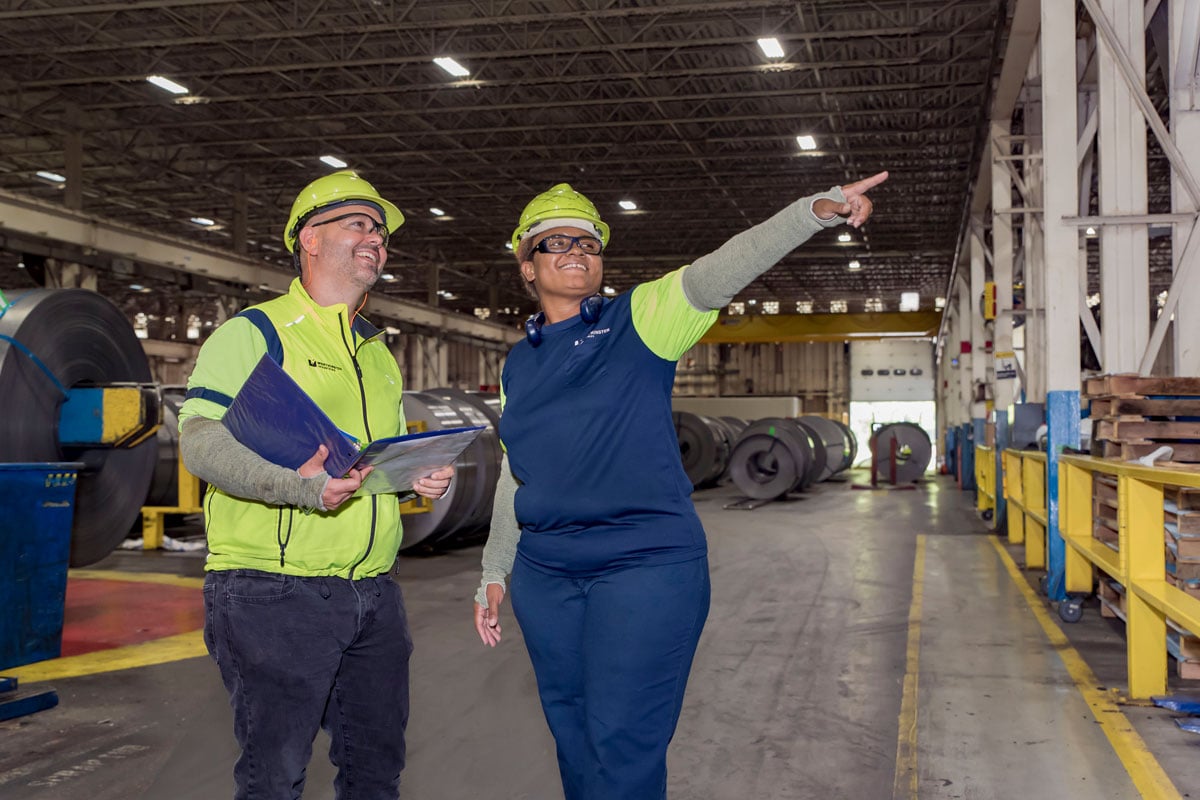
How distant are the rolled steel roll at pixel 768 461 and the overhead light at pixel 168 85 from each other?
11.4 metres

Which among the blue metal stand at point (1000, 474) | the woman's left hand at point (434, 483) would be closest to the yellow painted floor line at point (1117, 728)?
the woman's left hand at point (434, 483)

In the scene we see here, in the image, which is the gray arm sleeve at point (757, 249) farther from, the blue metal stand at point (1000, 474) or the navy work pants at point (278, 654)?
the blue metal stand at point (1000, 474)

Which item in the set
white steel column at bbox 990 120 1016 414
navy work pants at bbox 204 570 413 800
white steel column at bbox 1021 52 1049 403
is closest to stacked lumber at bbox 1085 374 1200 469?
navy work pants at bbox 204 570 413 800

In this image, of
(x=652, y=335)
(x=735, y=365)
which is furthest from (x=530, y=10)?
(x=735, y=365)

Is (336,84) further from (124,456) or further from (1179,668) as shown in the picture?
(1179,668)

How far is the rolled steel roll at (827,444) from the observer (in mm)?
21797

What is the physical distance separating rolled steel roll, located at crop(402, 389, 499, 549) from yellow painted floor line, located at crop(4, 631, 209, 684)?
3.61 metres

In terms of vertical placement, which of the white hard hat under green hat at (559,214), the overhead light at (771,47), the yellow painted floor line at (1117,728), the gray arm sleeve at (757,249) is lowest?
the yellow painted floor line at (1117,728)

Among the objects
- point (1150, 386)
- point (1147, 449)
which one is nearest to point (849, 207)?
point (1147, 449)

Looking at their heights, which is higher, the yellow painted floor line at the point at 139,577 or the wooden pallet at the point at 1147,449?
the wooden pallet at the point at 1147,449

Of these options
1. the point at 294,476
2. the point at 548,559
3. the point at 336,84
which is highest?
the point at 336,84

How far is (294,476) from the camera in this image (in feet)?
7.29

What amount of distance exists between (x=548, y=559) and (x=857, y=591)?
22.5 feet

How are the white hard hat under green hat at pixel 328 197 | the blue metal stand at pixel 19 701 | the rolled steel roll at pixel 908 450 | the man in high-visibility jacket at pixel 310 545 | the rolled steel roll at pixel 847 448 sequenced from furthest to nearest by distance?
the rolled steel roll at pixel 847 448 < the rolled steel roll at pixel 908 450 < the blue metal stand at pixel 19 701 < the white hard hat under green hat at pixel 328 197 < the man in high-visibility jacket at pixel 310 545
